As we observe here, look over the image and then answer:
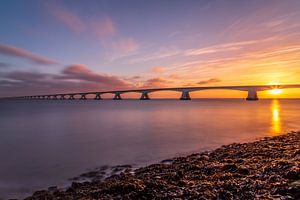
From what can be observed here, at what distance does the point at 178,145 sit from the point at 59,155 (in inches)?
295

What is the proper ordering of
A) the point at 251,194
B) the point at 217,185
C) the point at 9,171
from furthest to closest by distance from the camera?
the point at 9,171, the point at 217,185, the point at 251,194

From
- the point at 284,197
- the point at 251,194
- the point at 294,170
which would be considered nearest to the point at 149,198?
the point at 251,194

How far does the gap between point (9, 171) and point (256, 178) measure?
997 centimetres

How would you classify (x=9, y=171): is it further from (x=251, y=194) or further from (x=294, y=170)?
(x=294, y=170)

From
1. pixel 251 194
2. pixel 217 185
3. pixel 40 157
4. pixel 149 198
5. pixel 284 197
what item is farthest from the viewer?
pixel 40 157

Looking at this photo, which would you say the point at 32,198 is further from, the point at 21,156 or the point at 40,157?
the point at 21,156

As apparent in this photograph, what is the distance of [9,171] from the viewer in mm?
9320

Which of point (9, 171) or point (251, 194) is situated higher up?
point (251, 194)

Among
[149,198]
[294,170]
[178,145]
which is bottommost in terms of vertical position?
[178,145]

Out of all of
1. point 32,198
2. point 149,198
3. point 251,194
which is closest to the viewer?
point 251,194

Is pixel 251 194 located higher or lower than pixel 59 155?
higher

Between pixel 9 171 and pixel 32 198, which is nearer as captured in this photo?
pixel 32 198

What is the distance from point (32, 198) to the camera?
6262mm

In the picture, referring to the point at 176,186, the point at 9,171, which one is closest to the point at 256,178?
the point at 176,186
